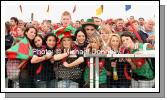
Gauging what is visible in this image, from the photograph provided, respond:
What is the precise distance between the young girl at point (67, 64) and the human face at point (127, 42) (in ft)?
1.98

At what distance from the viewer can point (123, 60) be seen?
252 feet

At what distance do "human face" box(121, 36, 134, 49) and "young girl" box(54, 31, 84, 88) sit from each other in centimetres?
60

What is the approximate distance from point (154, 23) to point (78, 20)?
1.03 m

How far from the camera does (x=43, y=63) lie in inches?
3027

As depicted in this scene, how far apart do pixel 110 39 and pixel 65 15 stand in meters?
0.69

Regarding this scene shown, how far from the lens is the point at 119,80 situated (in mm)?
76875

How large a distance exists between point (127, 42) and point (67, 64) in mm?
859

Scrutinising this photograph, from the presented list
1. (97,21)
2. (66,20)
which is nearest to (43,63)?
(66,20)

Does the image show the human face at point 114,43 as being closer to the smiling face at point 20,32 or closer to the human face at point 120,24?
the human face at point 120,24

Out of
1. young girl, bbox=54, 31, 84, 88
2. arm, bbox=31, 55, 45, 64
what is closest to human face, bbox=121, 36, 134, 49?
young girl, bbox=54, 31, 84, 88

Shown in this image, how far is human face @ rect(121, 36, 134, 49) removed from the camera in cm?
7681

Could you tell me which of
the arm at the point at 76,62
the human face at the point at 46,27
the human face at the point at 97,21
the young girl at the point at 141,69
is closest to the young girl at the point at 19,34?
the human face at the point at 46,27

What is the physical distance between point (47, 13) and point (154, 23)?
4.74ft

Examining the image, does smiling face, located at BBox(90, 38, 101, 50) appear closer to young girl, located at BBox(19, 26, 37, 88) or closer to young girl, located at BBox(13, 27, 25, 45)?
young girl, located at BBox(19, 26, 37, 88)
